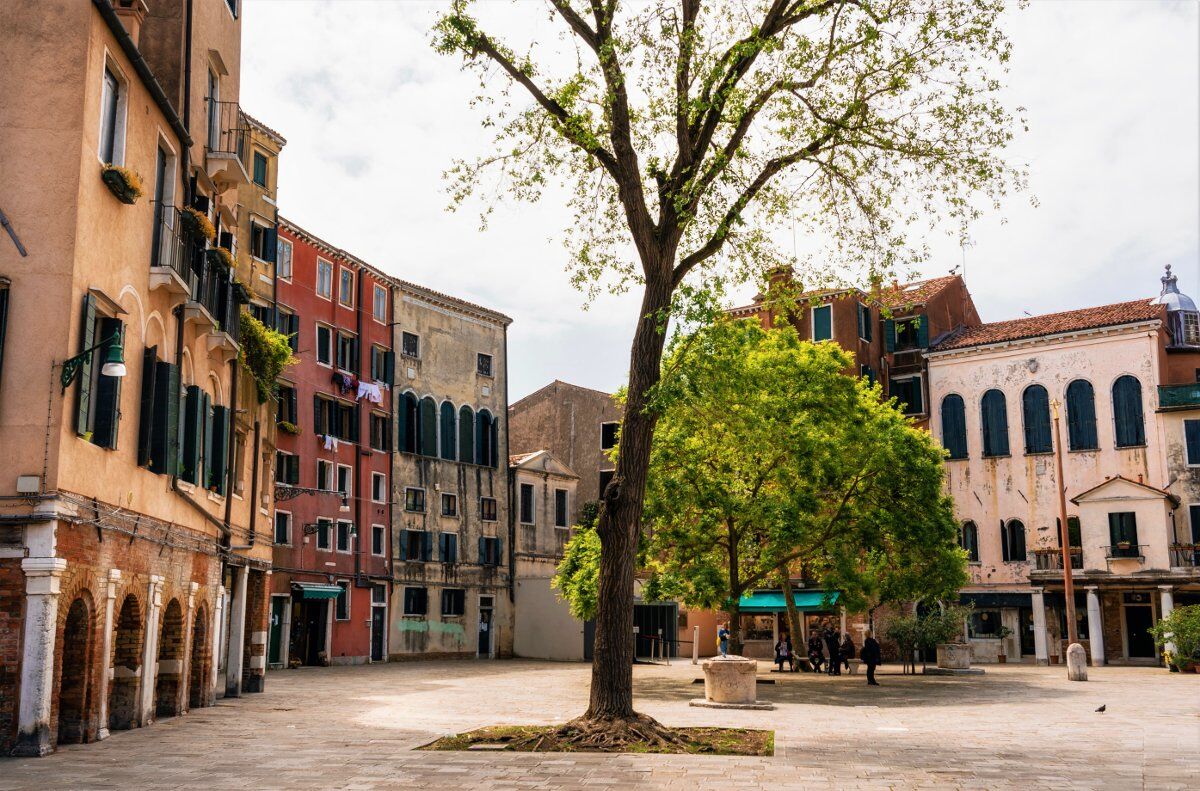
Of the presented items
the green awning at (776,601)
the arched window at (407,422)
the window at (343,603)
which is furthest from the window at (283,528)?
the green awning at (776,601)

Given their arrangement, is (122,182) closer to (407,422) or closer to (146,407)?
(146,407)

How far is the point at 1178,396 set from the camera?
132ft

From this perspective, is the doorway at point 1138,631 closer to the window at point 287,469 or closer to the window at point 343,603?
the window at point 343,603

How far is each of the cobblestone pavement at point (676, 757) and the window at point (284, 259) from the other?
15163mm

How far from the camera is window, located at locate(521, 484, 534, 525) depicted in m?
47.6

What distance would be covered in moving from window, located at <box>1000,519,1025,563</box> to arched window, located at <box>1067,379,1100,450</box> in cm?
359

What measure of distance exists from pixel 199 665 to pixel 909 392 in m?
34.1

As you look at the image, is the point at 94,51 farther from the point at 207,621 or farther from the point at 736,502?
the point at 736,502

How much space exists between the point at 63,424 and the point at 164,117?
560 centimetres

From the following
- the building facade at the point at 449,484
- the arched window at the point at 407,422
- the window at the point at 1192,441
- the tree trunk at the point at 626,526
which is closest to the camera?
the tree trunk at the point at 626,526

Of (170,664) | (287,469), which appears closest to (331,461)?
(287,469)

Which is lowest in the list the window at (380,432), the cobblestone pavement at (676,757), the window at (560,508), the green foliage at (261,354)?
the cobblestone pavement at (676,757)

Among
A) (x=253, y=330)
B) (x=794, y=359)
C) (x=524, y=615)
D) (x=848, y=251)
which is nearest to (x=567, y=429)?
(x=524, y=615)

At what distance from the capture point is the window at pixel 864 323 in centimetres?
4603
